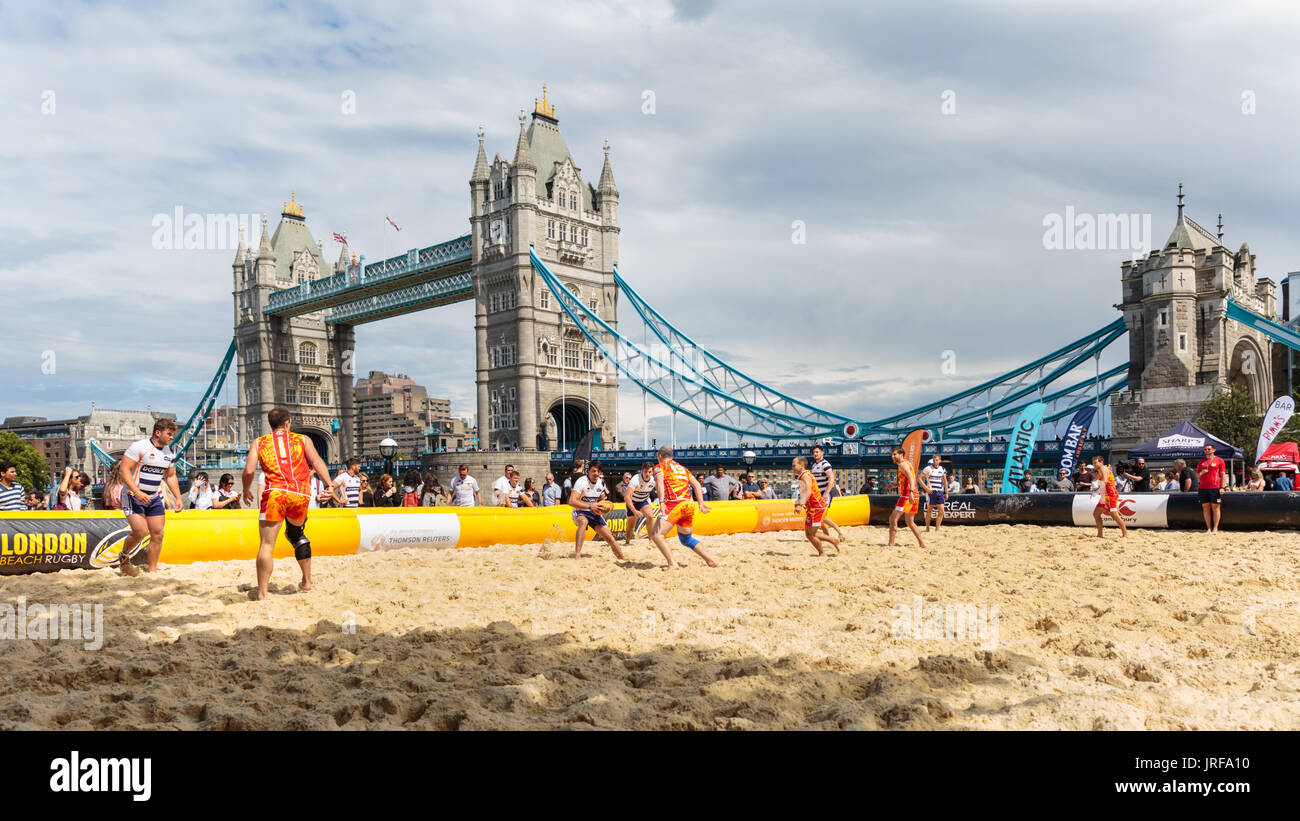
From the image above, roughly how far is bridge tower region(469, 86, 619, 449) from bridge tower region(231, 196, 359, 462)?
83.8ft

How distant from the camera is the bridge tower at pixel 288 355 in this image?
82875 millimetres

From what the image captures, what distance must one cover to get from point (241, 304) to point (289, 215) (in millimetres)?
11154

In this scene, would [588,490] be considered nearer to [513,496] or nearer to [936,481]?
[513,496]

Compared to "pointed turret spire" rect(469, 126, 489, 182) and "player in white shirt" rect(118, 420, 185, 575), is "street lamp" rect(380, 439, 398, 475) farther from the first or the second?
"pointed turret spire" rect(469, 126, 489, 182)

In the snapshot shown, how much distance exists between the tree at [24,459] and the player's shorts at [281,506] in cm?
8589

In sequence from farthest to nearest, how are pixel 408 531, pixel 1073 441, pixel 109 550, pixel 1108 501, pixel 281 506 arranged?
pixel 1073 441, pixel 1108 501, pixel 408 531, pixel 109 550, pixel 281 506

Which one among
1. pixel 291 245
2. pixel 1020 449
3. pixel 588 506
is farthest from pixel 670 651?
pixel 291 245

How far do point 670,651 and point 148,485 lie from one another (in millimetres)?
5746

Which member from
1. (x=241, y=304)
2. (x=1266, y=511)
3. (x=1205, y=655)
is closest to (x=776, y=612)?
(x=1205, y=655)

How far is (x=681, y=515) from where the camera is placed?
1032 centimetres

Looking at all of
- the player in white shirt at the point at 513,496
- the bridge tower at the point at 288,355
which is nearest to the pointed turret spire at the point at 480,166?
the bridge tower at the point at 288,355

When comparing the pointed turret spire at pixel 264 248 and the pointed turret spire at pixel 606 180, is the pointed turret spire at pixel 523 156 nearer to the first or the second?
the pointed turret spire at pixel 606 180

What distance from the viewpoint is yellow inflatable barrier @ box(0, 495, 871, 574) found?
9273mm
